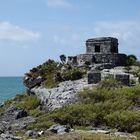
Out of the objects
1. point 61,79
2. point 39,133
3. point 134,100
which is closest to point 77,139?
point 39,133

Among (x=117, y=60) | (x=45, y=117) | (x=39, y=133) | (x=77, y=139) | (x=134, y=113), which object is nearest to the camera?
(x=77, y=139)

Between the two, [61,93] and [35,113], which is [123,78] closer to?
[61,93]

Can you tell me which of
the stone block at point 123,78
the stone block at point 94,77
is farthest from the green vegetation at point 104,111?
the stone block at point 94,77

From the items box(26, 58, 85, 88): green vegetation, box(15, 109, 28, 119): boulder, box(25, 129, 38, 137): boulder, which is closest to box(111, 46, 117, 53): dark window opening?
box(26, 58, 85, 88): green vegetation

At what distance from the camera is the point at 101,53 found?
4534 centimetres

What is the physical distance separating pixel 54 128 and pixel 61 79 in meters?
13.1

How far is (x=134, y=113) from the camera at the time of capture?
29359 millimetres

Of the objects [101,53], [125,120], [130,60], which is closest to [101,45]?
[101,53]

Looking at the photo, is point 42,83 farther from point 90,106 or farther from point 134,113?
point 134,113

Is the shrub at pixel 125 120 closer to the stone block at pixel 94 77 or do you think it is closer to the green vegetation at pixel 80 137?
the green vegetation at pixel 80 137

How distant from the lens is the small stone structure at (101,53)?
4528cm

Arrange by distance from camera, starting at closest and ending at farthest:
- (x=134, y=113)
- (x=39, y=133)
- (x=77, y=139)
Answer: (x=77, y=139)
(x=39, y=133)
(x=134, y=113)

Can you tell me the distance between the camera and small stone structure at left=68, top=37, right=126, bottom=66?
4528 centimetres

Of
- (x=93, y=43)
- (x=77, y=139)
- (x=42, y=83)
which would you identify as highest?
(x=93, y=43)
